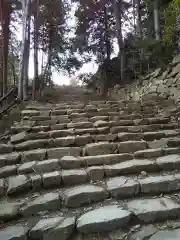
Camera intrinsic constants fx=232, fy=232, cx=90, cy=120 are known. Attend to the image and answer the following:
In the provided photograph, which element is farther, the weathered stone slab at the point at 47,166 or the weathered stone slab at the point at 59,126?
the weathered stone slab at the point at 59,126

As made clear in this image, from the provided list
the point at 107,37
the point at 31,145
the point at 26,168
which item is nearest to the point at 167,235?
the point at 26,168

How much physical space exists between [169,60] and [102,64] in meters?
4.29

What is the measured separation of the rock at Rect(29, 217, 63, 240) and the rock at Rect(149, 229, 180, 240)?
2.69ft

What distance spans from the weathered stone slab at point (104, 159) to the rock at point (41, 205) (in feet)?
2.42

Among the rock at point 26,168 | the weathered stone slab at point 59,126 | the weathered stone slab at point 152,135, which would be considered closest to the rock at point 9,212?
the rock at point 26,168

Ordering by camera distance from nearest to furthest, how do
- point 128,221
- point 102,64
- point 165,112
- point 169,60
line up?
point 128,221
point 165,112
point 169,60
point 102,64

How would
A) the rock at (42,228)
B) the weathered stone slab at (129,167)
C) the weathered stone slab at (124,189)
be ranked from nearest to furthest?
1. the rock at (42,228)
2. the weathered stone slab at (124,189)
3. the weathered stone slab at (129,167)

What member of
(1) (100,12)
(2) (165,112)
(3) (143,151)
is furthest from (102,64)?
(3) (143,151)

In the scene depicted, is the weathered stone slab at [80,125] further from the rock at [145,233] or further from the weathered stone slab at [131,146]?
the rock at [145,233]

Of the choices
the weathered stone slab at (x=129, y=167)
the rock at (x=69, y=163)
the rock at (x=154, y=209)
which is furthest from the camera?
the rock at (x=69, y=163)

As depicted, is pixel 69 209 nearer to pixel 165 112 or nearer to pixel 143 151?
pixel 143 151

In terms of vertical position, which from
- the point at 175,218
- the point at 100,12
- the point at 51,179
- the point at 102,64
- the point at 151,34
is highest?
the point at 100,12

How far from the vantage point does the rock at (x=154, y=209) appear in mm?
2068

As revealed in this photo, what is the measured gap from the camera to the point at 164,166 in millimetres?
2842
